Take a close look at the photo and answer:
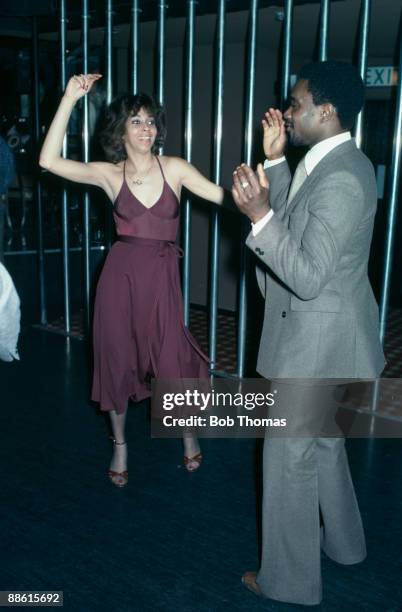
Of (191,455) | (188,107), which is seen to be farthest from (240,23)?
(191,455)

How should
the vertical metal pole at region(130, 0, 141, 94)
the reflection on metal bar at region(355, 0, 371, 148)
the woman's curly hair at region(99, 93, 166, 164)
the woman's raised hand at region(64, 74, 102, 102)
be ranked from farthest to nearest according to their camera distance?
the vertical metal pole at region(130, 0, 141, 94) → the reflection on metal bar at region(355, 0, 371, 148) → the woman's curly hair at region(99, 93, 166, 164) → the woman's raised hand at region(64, 74, 102, 102)

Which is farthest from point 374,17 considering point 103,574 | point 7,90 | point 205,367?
point 7,90

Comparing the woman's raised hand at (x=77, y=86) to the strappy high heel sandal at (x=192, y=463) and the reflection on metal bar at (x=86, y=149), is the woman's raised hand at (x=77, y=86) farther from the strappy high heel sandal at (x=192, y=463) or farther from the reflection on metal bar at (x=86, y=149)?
the reflection on metal bar at (x=86, y=149)

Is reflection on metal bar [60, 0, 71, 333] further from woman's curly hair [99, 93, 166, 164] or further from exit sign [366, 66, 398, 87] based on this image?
exit sign [366, 66, 398, 87]

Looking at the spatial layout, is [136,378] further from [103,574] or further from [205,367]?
[103,574]

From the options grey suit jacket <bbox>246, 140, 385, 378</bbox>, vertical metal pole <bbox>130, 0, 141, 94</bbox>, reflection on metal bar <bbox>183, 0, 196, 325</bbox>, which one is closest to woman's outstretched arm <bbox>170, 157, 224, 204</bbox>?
grey suit jacket <bbox>246, 140, 385, 378</bbox>

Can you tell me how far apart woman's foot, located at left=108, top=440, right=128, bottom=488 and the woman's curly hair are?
1.25 meters

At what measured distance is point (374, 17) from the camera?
12.8 feet

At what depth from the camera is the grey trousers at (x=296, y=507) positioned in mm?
1797

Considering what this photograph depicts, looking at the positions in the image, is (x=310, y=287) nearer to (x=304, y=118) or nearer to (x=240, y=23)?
(x=304, y=118)

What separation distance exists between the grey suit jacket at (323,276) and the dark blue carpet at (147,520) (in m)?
0.78

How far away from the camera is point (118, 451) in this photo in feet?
9.11

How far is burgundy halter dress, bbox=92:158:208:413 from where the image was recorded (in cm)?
268

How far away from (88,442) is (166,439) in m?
0.39
